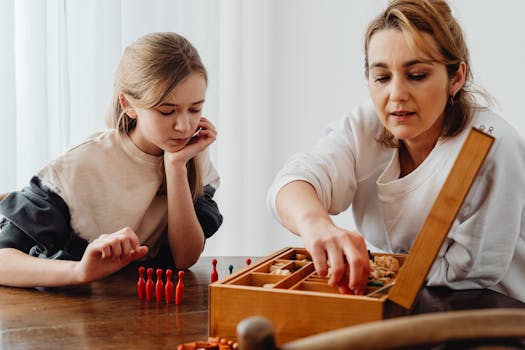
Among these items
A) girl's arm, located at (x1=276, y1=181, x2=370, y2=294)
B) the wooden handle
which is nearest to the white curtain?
girl's arm, located at (x1=276, y1=181, x2=370, y2=294)

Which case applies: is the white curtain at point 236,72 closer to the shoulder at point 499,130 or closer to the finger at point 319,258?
the shoulder at point 499,130

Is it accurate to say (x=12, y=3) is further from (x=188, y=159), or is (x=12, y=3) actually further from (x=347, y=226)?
(x=347, y=226)

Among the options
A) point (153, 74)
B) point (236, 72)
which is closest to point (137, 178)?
point (153, 74)

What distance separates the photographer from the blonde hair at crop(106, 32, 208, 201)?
1.56m

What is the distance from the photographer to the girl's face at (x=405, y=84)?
130cm

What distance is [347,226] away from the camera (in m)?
3.42

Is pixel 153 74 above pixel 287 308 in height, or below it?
above

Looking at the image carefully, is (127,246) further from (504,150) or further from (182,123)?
(504,150)

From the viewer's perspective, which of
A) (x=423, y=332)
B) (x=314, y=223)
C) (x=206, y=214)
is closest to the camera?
(x=423, y=332)

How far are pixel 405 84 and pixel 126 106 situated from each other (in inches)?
29.4

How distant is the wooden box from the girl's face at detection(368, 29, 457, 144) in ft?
1.40

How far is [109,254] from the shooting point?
1.27 metres

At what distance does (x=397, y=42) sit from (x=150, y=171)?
2.45 ft

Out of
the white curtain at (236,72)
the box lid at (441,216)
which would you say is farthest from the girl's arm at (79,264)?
the white curtain at (236,72)
